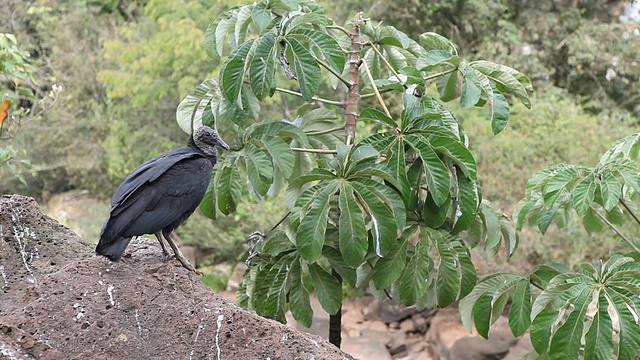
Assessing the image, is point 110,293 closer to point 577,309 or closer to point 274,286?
point 274,286

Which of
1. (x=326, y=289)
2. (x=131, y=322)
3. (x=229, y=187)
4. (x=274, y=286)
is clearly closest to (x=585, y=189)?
(x=326, y=289)

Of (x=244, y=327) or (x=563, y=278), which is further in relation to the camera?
(x=563, y=278)

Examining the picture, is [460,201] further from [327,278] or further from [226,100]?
[226,100]

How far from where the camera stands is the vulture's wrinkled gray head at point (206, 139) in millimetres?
3164

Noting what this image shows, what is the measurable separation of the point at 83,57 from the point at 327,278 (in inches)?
377

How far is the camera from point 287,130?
332 cm

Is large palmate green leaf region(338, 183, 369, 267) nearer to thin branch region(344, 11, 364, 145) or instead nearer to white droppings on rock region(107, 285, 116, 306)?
thin branch region(344, 11, 364, 145)

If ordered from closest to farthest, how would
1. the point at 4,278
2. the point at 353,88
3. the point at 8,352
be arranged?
the point at 8,352 → the point at 4,278 → the point at 353,88

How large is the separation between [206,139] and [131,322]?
970mm

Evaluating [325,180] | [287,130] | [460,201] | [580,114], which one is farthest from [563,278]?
[580,114]

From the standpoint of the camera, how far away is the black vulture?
2.68m

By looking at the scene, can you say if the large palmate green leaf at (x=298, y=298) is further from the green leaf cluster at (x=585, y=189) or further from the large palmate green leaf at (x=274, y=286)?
the green leaf cluster at (x=585, y=189)

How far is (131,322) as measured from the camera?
2.49 metres

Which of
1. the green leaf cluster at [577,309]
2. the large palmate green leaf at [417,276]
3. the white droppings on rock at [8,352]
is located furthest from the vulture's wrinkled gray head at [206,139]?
the green leaf cluster at [577,309]
